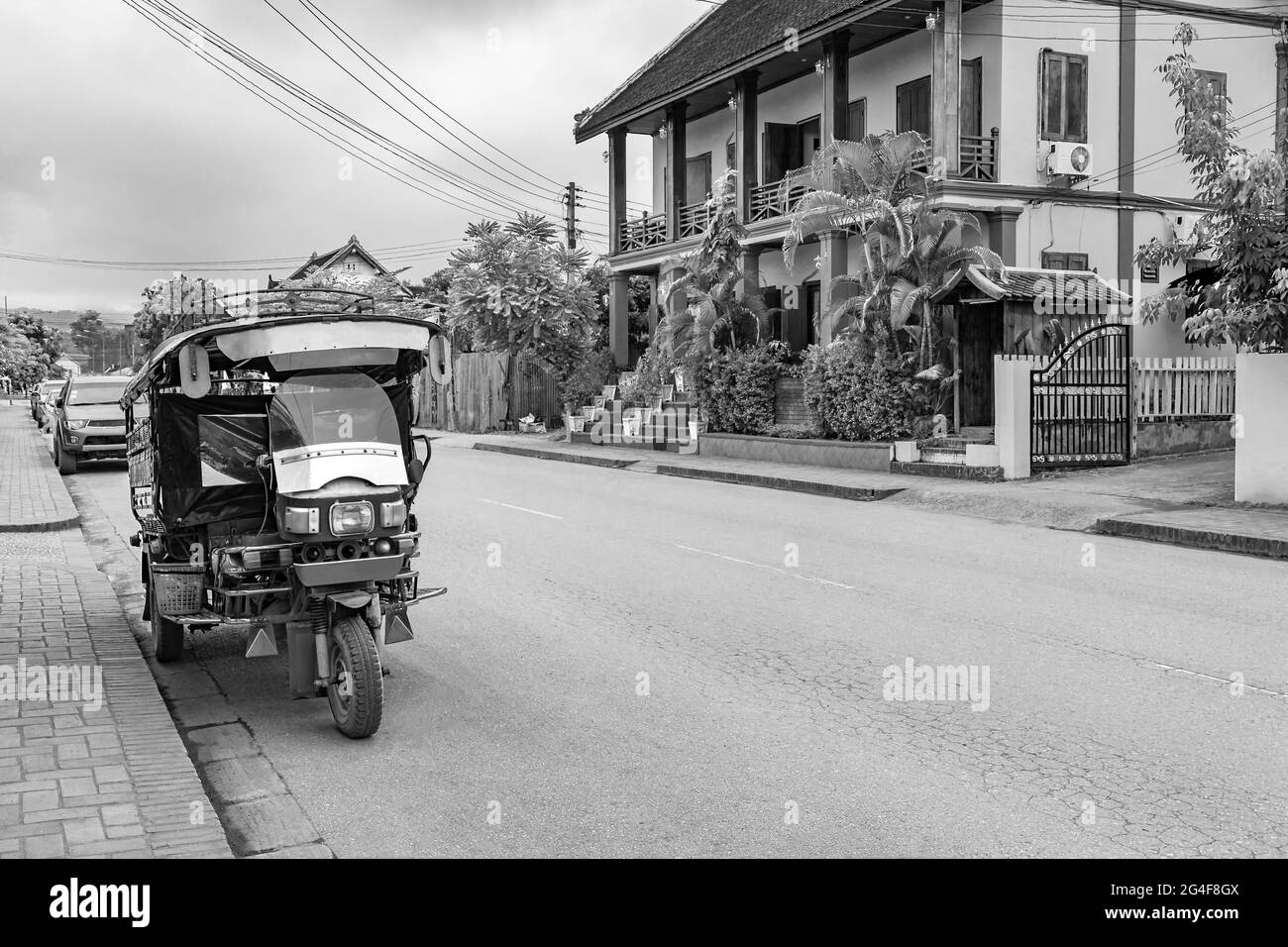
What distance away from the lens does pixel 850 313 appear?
22.6m

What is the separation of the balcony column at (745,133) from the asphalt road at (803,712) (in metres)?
18.5

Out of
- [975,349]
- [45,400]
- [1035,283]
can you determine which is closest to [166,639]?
[975,349]

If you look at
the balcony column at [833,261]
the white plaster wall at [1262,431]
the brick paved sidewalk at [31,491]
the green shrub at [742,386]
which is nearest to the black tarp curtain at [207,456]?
the brick paved sidewalk at [31,491]

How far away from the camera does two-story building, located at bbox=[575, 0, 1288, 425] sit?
23.3 meters

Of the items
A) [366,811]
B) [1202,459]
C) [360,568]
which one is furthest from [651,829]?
[1202,459]

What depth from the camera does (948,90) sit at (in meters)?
22.7

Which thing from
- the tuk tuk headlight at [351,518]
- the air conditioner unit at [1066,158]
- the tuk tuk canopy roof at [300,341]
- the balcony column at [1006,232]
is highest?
the air conditioner unit at [1066,158]

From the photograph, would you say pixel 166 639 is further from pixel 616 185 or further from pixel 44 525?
pixel 616 185

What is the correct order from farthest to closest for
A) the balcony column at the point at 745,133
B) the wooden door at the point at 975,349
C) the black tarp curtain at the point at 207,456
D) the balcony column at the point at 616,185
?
the balcony column at the point at 616,185 < the balcony column at the point at 745,133 < the wooden door at the point at 975,349 < the black tarp curtain at the point at 207,456

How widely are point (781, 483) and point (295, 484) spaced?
14.2 metres

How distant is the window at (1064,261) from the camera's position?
78.5 ft

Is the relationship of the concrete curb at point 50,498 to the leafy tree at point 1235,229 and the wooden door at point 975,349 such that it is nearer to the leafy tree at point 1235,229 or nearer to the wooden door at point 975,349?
the leafy tree at point 1235,229

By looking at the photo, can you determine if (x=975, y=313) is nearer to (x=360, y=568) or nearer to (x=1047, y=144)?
(x=1047, y=144)

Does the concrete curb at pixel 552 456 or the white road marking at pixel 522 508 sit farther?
the concrete curb at pixel 552 456
